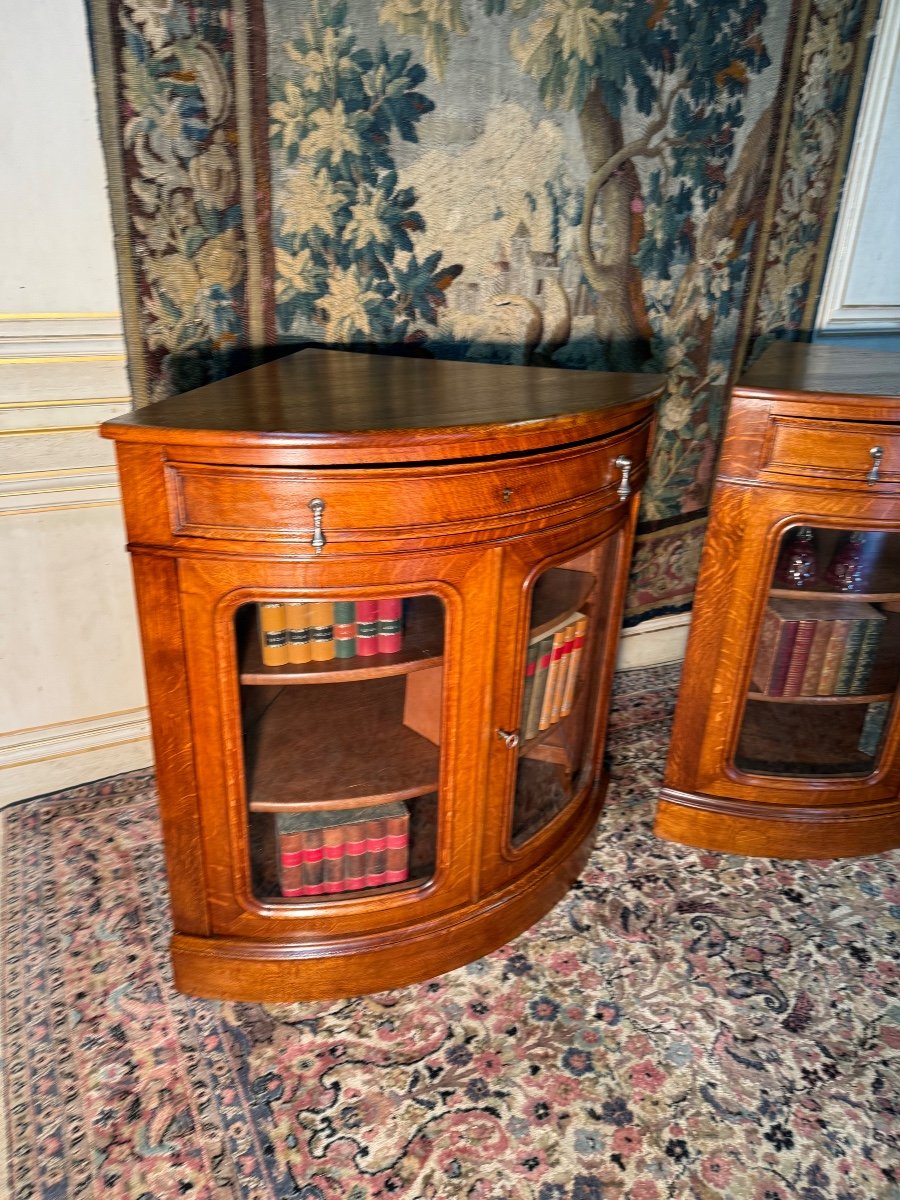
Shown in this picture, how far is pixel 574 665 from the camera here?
1.48 metres

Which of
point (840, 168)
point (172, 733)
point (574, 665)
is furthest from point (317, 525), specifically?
point (840, 168)

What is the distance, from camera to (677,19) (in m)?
1.79

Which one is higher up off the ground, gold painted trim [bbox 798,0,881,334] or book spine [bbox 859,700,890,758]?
gold painted trim [bbox 798,0,881,334]

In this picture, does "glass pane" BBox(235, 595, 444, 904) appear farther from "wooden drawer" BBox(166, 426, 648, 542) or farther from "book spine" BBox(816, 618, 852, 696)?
"book spine" BBox(816, 618, 852, 696)

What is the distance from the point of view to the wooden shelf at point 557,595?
136 centimetres

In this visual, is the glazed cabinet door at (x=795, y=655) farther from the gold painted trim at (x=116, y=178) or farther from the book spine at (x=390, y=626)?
the gold painted trim at (x=116, y=178)

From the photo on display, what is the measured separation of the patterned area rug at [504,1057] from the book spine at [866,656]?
0.40m

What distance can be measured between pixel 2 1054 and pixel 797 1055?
1.25m

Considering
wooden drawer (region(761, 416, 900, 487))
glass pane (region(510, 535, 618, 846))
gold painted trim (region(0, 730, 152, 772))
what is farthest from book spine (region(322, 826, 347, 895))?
wooden drawer (region(761, 416, 900, 487))

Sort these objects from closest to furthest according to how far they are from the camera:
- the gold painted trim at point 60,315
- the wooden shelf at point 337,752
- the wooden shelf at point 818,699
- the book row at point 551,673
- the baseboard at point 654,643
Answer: the wooden shelf at point 337,752
the book row at point 551,673
the gold painted trim at point 60,315
the wooden shelf at point 818,699
the baseboard at point 654,643

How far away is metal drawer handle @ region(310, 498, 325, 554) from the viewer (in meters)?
1.05

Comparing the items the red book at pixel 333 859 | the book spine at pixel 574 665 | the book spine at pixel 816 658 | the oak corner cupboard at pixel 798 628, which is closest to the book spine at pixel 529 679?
the book spine at pixel 574 665

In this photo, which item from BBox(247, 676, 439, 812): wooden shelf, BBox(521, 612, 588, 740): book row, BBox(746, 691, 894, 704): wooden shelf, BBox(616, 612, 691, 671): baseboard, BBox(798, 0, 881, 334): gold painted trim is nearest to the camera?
BBox(247, 676, 439, 812): wooden shelf

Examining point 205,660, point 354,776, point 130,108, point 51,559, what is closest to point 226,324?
point 130,108
